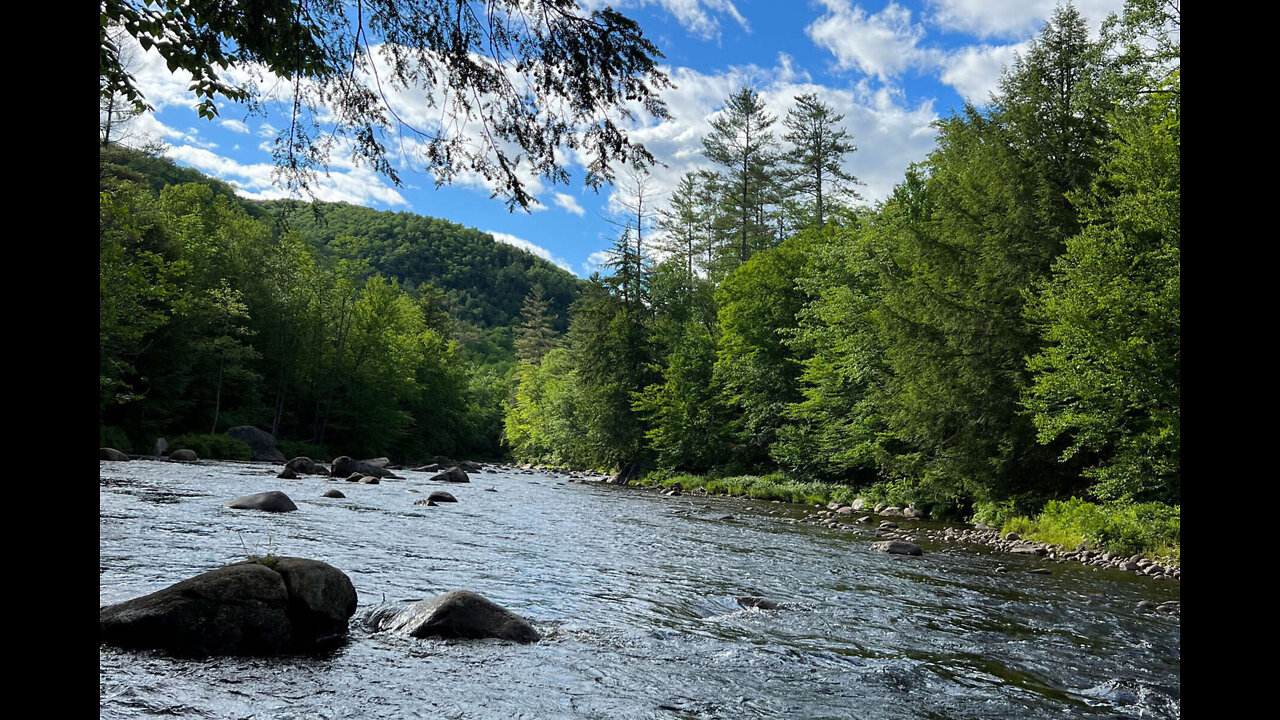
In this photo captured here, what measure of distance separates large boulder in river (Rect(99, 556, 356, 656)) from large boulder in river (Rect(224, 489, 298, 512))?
957 centimetres

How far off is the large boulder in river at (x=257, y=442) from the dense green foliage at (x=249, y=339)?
169 centimetres

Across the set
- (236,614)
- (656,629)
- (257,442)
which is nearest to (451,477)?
(257,442)

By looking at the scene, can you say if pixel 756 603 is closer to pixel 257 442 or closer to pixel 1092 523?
pixel 1092 523

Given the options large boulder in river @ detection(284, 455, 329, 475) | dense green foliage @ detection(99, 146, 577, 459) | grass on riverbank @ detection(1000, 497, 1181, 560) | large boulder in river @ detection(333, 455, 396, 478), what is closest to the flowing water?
grass on riverbank @ detection(1000, 497, 1181, 560)

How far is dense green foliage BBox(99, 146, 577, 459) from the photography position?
3059cm


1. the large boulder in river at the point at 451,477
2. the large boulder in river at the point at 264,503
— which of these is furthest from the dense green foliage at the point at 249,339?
the large boulder in river at the point at 451,477

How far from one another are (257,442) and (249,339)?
10.8 m

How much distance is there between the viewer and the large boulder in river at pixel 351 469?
28.6 metres

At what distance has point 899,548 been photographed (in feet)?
51.4

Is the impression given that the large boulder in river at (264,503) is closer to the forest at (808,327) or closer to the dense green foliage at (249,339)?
the forest at (808,327)

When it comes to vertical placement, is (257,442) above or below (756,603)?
above

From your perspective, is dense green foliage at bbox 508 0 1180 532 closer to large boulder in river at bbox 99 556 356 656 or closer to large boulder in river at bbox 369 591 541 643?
large boulder in river at bbox 369 591 541 643
